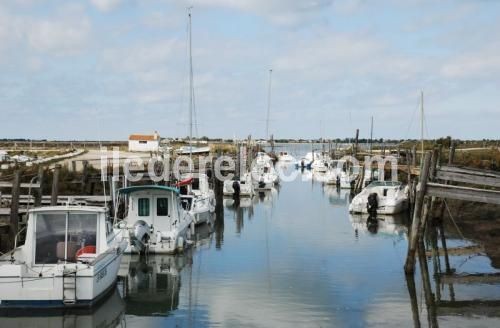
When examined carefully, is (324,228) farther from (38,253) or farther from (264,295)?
(38,253)

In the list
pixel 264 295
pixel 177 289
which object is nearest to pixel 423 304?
pixel 264 295

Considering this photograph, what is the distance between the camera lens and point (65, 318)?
1529 cm

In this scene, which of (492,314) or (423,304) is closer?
(492,314)

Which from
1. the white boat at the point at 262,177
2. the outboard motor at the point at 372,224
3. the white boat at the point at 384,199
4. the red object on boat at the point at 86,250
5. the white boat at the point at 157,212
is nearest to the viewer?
the red object on boat at the point at 86,250

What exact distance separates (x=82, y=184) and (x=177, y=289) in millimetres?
17583

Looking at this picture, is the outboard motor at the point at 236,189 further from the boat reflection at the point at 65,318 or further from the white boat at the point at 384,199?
the boat reflection at the point at 65,318

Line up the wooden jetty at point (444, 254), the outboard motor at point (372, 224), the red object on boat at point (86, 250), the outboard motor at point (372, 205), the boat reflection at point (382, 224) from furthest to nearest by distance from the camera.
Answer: the outboard motor at point (372, 205), the outboard motor at point (372, 224), the boat reflection at point (382, 224), the red object on boat at point (86, 250), the wooden jetty at point (444, 254)

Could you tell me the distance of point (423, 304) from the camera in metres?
17.0

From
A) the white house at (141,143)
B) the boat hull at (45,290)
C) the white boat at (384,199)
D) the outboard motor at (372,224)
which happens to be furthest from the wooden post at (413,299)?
the white house at (141,143)

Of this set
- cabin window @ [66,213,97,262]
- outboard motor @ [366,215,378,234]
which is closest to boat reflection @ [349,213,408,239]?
outboard motor @ [366,215,378,234]

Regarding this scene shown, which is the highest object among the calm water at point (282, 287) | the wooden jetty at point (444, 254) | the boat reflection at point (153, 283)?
the wooden jetty at point (444, 254)

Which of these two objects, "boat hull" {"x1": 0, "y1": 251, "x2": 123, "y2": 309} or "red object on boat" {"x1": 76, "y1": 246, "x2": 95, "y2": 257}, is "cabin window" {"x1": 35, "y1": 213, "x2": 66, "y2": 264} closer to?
"red object on boat" {"x1": 76, "y1": 246, "x2": 95, "y2": 257}

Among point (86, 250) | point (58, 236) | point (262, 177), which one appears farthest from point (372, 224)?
point (262, 177)

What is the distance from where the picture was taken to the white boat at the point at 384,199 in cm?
3753
